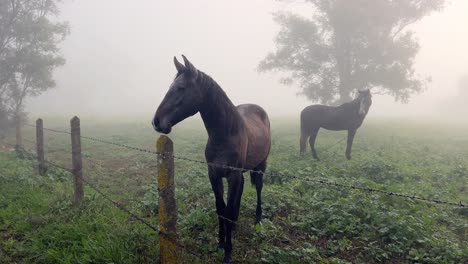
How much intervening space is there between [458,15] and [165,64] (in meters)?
110

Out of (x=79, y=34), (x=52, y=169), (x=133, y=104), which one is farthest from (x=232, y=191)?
(x=79, y=34)

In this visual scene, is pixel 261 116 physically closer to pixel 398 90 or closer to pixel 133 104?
pixel 398 90

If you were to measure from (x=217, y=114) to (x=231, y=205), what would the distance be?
1.32 m

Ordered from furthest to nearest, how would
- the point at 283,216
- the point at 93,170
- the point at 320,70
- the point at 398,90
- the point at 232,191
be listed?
the point at 320,70
the point at 398,90
the point at 93,170
the point at 283,216
the point at 232,191

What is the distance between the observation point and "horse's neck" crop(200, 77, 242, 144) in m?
4.60

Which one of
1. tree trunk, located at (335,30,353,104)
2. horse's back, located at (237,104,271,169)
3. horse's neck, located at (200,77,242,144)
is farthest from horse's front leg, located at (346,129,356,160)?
tree trunk, located at (335,30,353,104)

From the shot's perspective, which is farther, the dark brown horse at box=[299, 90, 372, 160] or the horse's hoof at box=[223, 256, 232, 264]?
the dark brown horse at box=[299, 90, 372, 160]

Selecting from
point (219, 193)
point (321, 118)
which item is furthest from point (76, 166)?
point (321, 118)

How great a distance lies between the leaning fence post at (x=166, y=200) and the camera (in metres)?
3.87

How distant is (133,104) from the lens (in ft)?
247

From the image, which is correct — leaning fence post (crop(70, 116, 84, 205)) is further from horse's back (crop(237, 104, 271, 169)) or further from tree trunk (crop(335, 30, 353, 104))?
tree trunk (crop(335, 30, 353, 104))

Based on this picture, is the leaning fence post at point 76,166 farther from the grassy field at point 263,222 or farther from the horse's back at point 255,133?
the horse's back at point 255,133

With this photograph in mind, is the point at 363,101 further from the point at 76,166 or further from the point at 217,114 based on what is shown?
the point at 76,166

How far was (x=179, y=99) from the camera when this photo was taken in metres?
4.20
